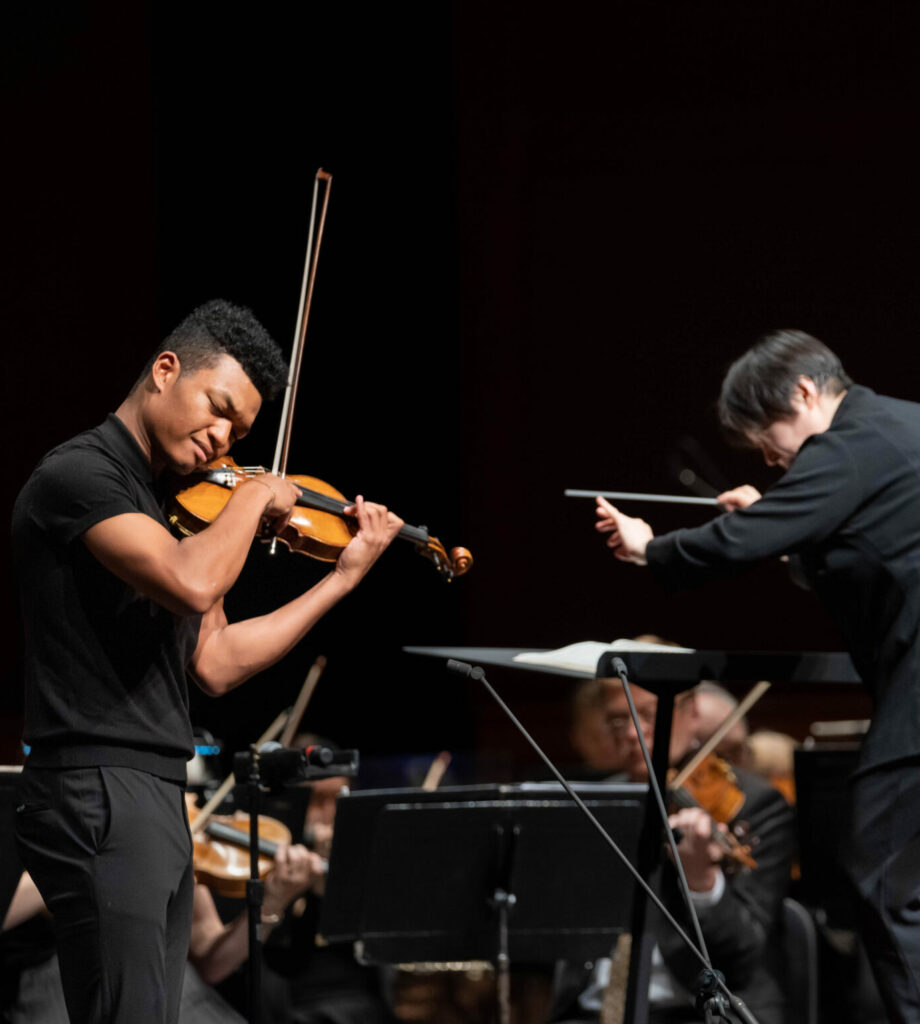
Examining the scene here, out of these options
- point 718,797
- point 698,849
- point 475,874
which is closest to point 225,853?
point 475,874

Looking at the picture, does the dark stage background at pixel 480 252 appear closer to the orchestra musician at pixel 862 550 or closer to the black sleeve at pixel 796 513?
the orchestra musician at pixel 862 550

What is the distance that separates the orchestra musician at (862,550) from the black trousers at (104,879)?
105 cm

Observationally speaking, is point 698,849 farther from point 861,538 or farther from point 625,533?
point 861,538

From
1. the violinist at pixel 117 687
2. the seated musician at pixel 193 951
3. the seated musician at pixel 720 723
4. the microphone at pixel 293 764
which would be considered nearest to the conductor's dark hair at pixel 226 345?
the violinist at pixel 117 687

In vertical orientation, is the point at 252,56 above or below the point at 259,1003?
above

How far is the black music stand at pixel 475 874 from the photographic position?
2875mm

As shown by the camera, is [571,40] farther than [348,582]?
Yes

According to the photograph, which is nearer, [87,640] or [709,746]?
[87,640]

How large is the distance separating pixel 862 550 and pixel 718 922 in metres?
1.33

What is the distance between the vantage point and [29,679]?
5.49 ft

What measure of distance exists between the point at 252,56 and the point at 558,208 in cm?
139

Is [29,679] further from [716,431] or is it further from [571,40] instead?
[571,40]

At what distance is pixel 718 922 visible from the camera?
3.13 metres

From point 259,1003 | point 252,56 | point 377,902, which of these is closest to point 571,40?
point 252,56
